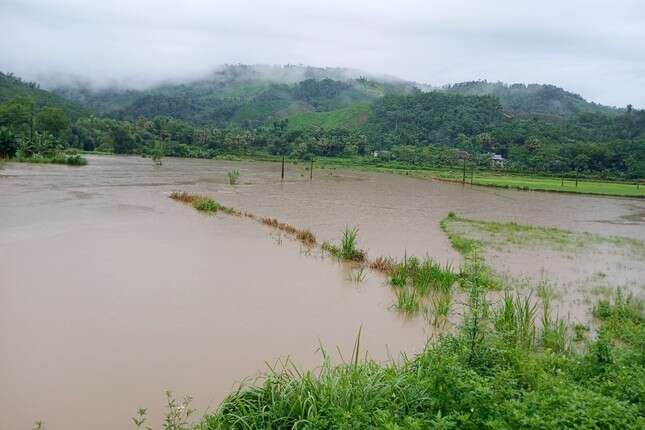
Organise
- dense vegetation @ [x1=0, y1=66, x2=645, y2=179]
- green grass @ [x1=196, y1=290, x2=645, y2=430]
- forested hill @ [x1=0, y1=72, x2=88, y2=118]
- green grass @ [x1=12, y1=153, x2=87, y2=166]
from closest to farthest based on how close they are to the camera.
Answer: green grass @ [x1=196, y1=290, x2=645, y2=430] → green grass @ [x1=12, y1=153, x2=87, y2=166] → dense vegetation @ [x1=0, y1=66, x2=645, y2=179] → forested hill @ [x1=0, y1=72, x2=88, y2=118]

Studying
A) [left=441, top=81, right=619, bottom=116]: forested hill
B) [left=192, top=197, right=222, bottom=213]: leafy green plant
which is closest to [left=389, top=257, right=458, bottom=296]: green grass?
[left=192, top=197, right=222, bottom=213]: leafy green plant

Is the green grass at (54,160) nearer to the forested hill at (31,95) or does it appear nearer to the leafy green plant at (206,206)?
the leafy green plant at (206,206)

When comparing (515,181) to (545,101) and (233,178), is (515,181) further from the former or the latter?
(545,101)

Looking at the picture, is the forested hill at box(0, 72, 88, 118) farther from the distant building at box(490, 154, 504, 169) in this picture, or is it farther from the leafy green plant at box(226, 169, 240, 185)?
the distant building at box(490, 154, 504, 169)

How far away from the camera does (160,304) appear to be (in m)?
8.69

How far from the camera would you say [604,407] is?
3.82 metres

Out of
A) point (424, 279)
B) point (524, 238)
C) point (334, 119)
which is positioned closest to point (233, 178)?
point (524, 238)

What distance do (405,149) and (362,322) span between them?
72.0m

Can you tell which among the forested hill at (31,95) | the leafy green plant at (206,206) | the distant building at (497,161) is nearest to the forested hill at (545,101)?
the distant building at (497,161)

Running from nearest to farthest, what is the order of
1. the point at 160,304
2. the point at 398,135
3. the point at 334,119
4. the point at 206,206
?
1. the point at 160,304
2. the point at 206,206
3. the point at 398,135
4. the point at 334,119

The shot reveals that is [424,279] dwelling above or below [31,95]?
below

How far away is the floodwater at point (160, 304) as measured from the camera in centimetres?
578

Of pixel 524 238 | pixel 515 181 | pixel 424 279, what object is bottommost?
pixel 524 238

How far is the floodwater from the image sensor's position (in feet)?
19.0
